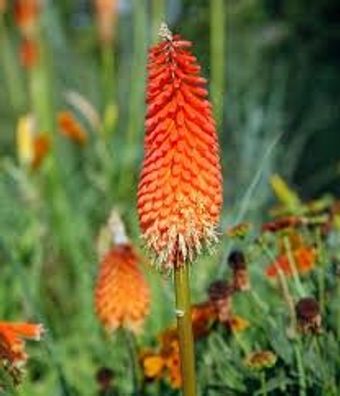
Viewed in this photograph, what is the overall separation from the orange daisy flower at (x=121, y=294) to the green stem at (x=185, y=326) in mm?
686

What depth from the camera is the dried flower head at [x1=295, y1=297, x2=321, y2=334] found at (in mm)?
2180

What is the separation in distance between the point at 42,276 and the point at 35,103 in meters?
1.10

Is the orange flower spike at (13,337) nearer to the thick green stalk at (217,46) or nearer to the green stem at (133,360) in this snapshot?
the green stem at (133,360)

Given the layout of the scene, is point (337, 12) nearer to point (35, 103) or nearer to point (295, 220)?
point (35, 103)

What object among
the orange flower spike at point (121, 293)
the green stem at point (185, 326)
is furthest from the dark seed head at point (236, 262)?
the green stem at point (185, 326)

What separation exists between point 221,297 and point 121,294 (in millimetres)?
208

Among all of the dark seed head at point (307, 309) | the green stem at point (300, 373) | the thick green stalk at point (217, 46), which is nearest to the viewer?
the dark seed head at point (307, 309)

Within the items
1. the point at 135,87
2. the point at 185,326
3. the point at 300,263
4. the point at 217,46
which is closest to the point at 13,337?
the point at 185,326

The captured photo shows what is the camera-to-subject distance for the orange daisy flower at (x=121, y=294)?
2.45 meters

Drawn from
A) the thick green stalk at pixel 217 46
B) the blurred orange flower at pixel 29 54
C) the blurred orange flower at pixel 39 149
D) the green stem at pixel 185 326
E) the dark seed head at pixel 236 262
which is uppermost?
the blurred orange flower at pixel 29 54

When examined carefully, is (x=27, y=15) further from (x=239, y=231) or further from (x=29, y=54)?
(x=239, y=231)

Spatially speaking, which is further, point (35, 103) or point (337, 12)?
point (337, 12)

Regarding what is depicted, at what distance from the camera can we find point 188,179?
1.70 metres

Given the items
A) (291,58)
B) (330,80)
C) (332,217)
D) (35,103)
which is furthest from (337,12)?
(332,217)
